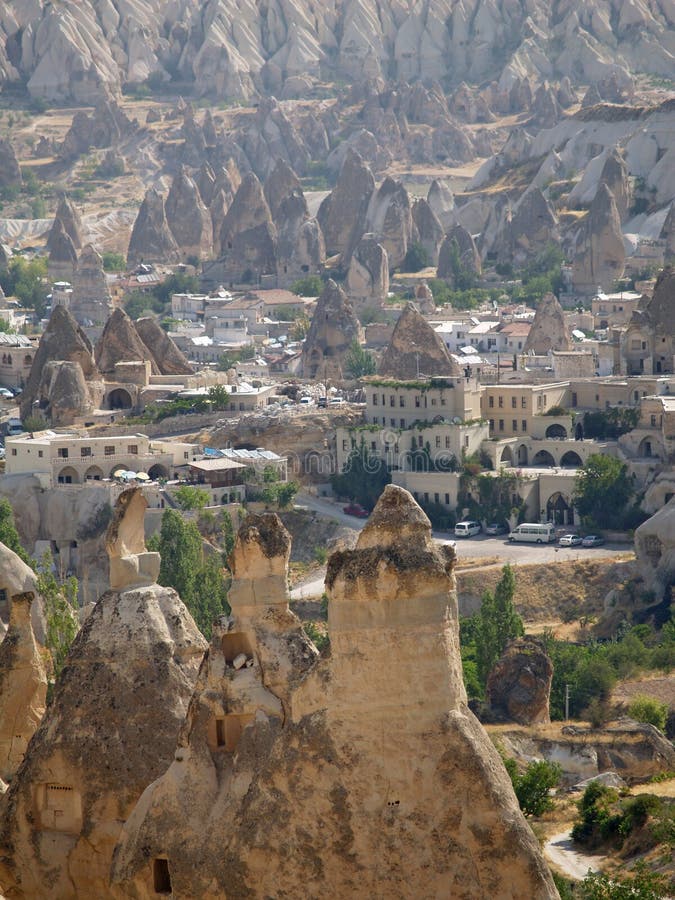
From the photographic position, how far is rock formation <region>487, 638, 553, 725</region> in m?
41.7

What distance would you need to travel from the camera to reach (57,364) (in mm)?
78625

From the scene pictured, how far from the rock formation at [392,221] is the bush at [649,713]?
261ft

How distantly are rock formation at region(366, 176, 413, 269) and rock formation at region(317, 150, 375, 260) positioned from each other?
2.12ft

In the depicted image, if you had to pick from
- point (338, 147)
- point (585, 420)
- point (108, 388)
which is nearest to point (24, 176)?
point (338, 147)

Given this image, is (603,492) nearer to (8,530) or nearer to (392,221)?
(8,530)

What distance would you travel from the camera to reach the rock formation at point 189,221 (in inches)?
5217

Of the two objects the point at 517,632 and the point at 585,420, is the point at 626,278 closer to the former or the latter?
the point at 585,420

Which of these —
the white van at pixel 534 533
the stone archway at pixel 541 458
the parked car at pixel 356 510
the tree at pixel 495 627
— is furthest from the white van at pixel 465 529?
the tree at pixel 495 627

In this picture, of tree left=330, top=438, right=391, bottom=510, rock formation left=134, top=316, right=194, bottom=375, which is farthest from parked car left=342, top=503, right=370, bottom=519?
rock formation left=134, top=316, right=194, bottom=375

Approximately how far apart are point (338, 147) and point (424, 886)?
5957 inches

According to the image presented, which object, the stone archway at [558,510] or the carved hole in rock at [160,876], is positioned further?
the stone archway at [558,510]

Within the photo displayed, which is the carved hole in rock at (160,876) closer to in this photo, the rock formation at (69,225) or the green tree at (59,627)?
the green tree at (59,627)

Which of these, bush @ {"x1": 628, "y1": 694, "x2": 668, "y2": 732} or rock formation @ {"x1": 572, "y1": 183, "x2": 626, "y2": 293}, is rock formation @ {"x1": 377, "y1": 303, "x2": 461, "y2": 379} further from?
bush @ {"x1": 628, "y1": 694, "x2": 668, "y2": 732}

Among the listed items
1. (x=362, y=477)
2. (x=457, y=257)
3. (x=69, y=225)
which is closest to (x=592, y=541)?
(x=362, y=477)
